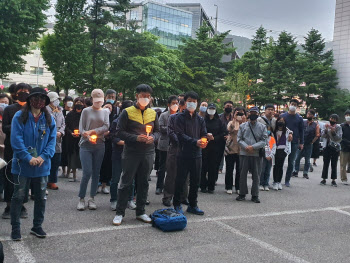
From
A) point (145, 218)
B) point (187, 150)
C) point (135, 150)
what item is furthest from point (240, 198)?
point (135, 150)

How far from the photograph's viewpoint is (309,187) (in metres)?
10.5

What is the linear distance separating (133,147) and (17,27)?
20.7 metres

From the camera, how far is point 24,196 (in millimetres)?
5047

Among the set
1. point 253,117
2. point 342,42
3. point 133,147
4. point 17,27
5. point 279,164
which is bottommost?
point 279,164

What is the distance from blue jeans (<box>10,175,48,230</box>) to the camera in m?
A: 4.89

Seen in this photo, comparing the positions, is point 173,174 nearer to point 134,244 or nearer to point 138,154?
point 138,154

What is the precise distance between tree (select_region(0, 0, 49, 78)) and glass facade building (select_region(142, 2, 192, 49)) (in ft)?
235

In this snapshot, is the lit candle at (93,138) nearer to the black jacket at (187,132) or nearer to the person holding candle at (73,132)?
the black jacket at (187,132)

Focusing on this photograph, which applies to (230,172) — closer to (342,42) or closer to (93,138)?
(93,138)

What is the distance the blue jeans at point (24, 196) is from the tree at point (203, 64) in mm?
43078

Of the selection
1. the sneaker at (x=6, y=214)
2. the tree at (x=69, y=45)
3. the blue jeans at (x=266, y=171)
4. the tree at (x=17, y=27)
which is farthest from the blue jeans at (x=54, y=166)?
the tree at (x=69, y=45)

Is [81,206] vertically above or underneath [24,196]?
underneath

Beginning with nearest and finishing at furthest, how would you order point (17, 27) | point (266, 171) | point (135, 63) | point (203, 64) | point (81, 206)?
point (81, 206) → point (266, 171) → point (17, 27) → point (135, 63) → point (203, 64)

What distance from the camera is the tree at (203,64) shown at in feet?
157
